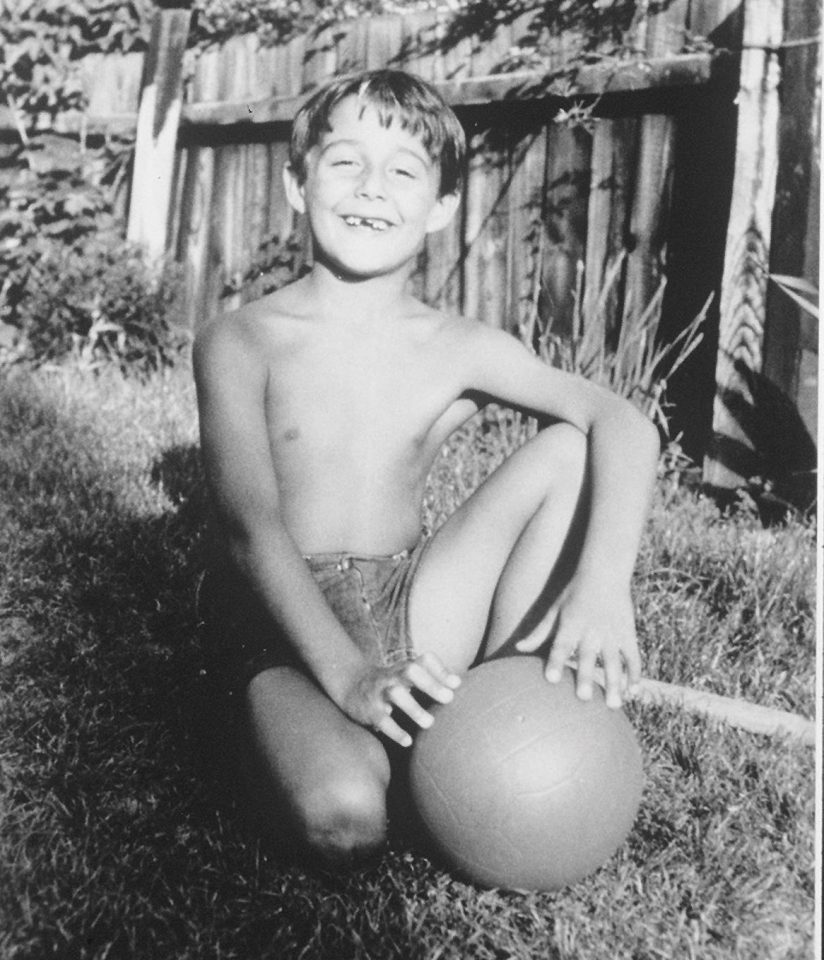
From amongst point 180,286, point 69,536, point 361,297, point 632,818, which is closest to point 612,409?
point 361,297

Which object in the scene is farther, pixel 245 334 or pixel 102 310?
pixel 102 310

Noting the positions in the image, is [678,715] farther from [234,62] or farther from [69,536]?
[234,62]

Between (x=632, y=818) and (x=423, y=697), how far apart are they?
0.52m

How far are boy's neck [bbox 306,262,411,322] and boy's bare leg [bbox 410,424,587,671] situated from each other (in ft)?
1.78

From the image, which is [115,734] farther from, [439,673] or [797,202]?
[797,202]

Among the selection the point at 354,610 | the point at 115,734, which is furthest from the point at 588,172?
the point at 115,734

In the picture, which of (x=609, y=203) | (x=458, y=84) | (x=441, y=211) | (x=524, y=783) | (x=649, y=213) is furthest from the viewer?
(x=458, y=84)

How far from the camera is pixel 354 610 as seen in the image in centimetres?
255

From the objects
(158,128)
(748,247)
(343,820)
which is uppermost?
(158,128)

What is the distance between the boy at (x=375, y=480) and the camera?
2.29m

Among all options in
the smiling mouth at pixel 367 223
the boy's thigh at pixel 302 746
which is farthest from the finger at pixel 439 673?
the smiling mouth at pixel 367 223

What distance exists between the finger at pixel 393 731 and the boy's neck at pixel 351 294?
1.08 metres

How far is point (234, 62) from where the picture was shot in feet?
20.1

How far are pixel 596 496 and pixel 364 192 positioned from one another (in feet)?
3.08
